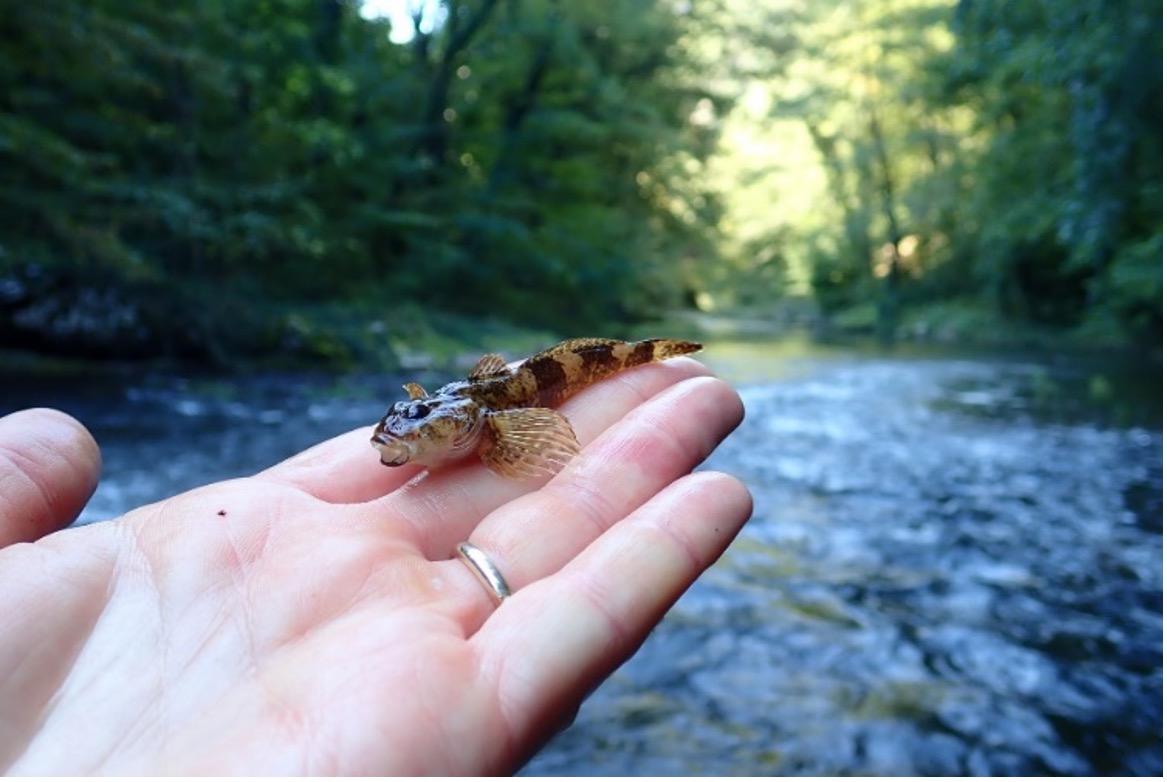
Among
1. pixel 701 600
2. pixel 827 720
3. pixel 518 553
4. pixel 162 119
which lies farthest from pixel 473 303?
pixel 518 553

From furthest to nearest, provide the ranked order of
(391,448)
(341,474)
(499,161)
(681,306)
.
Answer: (681,306) → (499,161) → (341,474) → (391,448)

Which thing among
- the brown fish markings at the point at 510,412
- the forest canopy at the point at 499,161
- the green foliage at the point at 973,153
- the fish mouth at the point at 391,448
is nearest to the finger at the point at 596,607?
the brown fish markings at the point at 510,412

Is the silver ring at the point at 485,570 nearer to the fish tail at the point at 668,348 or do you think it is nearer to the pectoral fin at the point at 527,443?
the pectoral fin at the point at 527,443

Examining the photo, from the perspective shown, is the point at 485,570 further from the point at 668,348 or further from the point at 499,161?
the point at 499,161

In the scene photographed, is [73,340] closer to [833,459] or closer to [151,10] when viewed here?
[151,10]

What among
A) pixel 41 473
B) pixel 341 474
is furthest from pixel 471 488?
pixel 41 473

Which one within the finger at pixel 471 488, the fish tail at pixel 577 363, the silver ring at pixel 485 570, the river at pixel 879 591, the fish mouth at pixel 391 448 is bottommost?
the river at pixel 879 591
